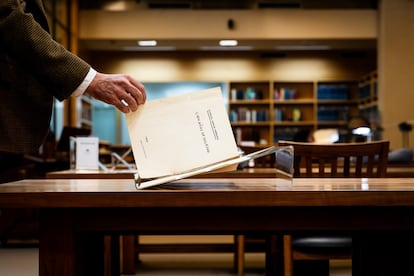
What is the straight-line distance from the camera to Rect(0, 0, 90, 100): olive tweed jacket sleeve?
1218 millimetres

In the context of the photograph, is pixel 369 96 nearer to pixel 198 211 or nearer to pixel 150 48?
pixel 150 48

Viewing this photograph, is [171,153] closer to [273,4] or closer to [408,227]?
[408,227]

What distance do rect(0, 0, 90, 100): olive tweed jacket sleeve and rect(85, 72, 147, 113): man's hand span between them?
1.5 inches

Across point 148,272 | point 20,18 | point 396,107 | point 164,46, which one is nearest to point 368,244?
point 20,18

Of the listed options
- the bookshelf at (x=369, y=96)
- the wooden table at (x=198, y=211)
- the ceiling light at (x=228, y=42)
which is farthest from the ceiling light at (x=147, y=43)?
the wooden table at (x=198, y=211)

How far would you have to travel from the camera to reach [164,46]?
37.8ft

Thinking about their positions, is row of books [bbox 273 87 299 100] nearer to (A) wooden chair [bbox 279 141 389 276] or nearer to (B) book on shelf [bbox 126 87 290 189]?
(A) wooden chair [bbox 279 141 389 276]

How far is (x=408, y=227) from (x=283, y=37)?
969 cm

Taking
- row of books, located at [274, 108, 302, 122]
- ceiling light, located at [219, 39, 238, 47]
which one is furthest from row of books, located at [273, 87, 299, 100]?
ceiling light, located at [219, 39, 238, 47]

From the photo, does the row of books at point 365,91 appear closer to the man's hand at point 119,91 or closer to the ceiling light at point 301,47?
the ceiling light at point 301,47

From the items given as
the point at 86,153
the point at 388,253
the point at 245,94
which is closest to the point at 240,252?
the point at 86,153

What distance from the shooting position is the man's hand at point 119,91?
49.2 inches

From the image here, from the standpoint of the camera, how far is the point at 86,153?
3650mm

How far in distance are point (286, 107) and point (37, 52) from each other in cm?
1130
